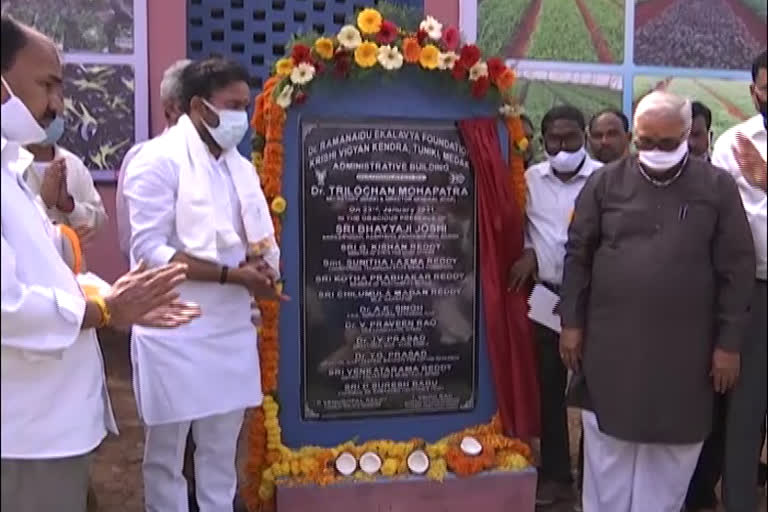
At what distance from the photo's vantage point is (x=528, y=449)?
4254 millimetres

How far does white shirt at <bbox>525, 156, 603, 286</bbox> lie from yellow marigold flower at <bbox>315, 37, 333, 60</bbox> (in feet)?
3.57

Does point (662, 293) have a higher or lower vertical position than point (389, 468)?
higher

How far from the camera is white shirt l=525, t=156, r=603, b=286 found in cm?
434

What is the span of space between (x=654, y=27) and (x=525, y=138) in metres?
3.97

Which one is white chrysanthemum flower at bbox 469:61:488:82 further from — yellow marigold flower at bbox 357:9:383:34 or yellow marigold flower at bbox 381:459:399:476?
yellow marigold flower at bbox 381:459:399:476

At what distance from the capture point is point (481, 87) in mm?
4125

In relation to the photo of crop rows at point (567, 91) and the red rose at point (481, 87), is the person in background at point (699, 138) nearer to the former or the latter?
the red rose at point (481, 87)

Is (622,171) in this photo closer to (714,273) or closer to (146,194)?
(714,273)

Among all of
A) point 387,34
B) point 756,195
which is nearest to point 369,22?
point 387,34

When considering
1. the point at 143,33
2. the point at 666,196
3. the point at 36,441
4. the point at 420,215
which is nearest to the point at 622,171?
the point at 666,196

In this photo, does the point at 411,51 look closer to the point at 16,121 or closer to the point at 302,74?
the point at 302,74

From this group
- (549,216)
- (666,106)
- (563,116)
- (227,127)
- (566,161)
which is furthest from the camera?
(563,116)

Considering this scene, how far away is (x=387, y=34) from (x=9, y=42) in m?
1.87

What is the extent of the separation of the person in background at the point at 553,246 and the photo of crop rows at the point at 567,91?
2.80 meters
